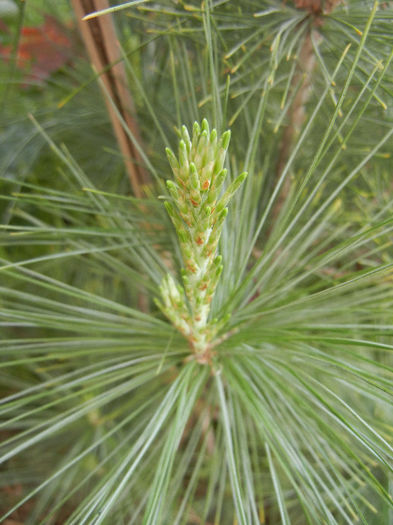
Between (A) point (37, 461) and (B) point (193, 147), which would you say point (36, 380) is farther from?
(B) point (193, 147)

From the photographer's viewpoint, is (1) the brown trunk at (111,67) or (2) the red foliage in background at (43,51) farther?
(2) the red foliage in background at (43,51)

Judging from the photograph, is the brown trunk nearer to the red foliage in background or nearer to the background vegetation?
the background vegetation

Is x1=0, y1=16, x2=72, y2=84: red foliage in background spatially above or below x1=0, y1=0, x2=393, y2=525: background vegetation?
above

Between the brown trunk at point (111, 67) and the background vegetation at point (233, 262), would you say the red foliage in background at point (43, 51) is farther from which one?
the brown trunk at point (111, 67)

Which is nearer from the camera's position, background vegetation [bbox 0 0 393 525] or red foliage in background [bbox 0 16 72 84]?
background vegetation [bbox 0 0 393 525]

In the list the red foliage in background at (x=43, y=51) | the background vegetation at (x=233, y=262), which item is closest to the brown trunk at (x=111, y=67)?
the background vegetation at (x=233, y=262)

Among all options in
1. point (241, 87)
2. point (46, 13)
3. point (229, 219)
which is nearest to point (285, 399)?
point (229, 219)

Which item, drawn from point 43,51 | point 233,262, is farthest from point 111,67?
point 43,51

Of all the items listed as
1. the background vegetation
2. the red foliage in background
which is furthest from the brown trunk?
the red foliage in background

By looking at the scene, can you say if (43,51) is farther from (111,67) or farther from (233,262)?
(233,262)
